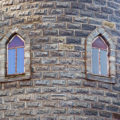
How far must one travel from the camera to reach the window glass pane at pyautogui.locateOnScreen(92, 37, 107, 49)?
57.0 feet

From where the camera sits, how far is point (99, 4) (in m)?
17.8

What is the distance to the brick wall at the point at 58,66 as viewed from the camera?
16.5 metres

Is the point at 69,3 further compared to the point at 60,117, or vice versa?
the point at 69,3

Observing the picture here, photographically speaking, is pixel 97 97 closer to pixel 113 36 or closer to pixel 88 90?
pixel 88 90

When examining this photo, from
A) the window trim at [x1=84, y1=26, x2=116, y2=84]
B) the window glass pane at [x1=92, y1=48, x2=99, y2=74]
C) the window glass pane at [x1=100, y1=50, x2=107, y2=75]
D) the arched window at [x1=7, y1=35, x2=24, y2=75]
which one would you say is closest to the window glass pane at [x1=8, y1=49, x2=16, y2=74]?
the arched window at [x1=7, y1=35, x2=24, y2=75]

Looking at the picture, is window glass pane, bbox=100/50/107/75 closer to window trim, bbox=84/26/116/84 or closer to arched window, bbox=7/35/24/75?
window trim, bbox=84/26/116/84

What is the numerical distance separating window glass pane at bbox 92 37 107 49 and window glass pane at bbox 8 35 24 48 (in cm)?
201

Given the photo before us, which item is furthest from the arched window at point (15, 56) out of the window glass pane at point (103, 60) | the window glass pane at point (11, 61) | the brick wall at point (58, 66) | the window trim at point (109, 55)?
the window glass pane at point (103, 60)

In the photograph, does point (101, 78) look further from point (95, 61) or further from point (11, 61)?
point (11, 61)

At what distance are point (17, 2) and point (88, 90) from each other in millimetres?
3265

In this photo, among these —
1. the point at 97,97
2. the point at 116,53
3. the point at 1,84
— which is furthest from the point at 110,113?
the point at 1,84

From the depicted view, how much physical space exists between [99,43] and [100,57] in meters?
0.39

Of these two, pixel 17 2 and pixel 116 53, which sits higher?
pixel 17 2

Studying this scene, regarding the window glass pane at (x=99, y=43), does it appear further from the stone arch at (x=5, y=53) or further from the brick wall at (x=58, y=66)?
the stone arch at (x=5, y=53)
